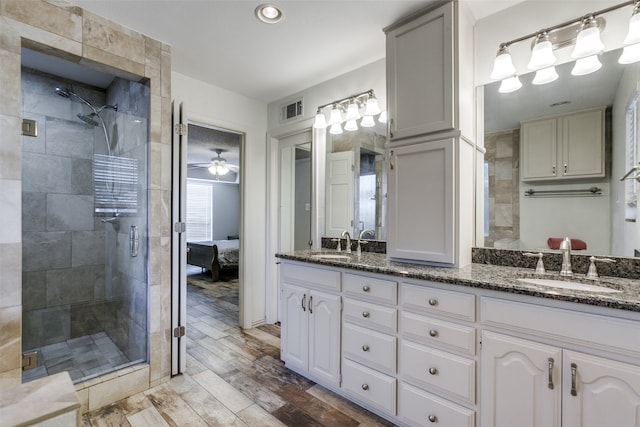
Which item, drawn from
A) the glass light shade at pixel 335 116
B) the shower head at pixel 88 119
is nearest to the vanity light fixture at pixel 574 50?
the glass light shade at pixel 335 116

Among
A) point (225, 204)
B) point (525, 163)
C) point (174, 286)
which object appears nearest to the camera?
point (525, 163)

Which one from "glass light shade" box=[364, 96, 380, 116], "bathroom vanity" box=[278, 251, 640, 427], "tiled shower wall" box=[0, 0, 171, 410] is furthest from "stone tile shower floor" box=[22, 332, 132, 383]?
"glass light shade" box=[364, 96, 380, 116]

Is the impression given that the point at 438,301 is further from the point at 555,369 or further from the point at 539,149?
the point at 539,149

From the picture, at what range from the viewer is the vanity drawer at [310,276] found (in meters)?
2.01

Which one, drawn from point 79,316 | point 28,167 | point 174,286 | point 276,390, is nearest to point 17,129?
point 28,167

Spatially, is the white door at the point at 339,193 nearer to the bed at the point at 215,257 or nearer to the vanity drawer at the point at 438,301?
the vanity drawer at the point at 438,301

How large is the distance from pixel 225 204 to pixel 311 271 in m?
7.03

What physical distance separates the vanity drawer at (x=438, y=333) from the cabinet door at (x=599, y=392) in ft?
1.19

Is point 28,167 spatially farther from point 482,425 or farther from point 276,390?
point 482,425

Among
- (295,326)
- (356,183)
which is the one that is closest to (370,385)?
(295,326)

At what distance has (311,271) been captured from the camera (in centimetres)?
Result: 215

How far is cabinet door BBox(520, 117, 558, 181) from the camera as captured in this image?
178 cm

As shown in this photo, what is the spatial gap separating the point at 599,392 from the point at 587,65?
5.32 ft

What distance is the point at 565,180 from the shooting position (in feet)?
5.75
